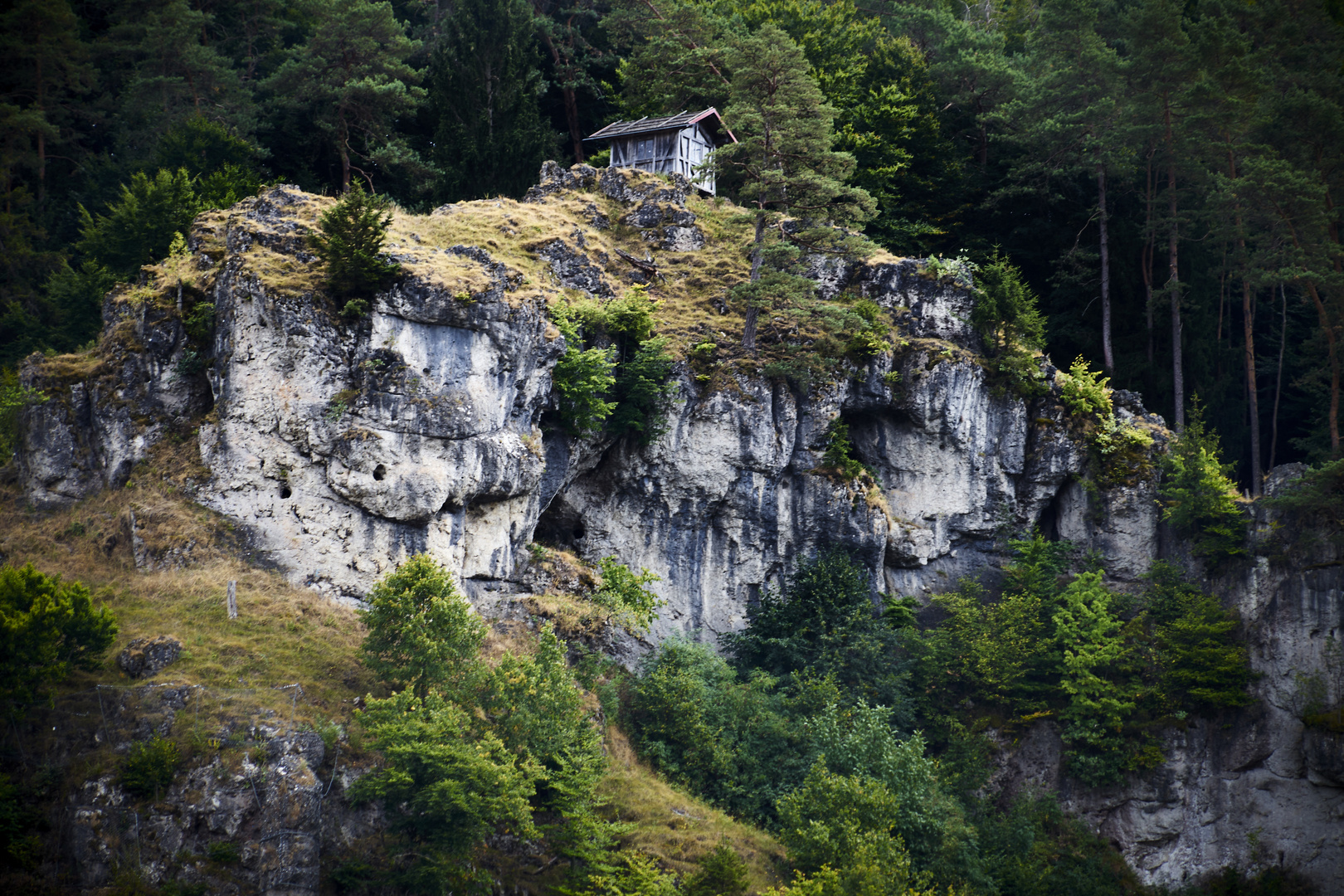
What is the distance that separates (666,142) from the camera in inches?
1438

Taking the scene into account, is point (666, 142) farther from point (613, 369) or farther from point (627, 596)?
point (627, 596)

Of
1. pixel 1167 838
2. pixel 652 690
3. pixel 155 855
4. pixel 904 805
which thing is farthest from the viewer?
pixel 1167 838

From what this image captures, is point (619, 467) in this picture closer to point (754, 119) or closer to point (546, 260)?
point (546, 260)

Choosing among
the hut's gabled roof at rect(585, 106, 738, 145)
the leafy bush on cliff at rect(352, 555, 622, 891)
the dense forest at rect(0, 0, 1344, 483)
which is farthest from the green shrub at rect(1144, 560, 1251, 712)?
the hut's gabled roof at rect(585, 106, 738, 145)

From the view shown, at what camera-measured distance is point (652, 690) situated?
25828mm

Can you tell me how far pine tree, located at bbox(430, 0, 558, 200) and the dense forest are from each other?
0.34ft

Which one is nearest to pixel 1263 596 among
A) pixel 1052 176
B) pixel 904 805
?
pixel 904 805

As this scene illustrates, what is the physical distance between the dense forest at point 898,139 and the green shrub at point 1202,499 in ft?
8.51

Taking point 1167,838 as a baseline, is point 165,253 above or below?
above

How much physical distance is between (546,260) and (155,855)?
724 inches

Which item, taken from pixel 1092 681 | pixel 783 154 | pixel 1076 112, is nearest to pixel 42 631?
pixel 783 154

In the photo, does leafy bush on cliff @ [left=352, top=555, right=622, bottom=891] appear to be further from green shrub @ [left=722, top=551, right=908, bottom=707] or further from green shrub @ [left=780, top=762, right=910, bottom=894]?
green shrub @ [left=722, top=551, right=908, bottom=707]

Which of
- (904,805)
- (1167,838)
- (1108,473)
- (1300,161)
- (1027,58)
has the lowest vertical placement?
(1167,838)

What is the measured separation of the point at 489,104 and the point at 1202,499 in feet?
89.9
